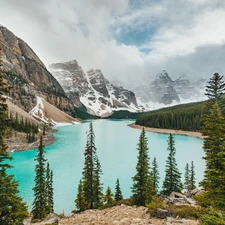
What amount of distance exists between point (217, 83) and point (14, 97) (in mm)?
156090

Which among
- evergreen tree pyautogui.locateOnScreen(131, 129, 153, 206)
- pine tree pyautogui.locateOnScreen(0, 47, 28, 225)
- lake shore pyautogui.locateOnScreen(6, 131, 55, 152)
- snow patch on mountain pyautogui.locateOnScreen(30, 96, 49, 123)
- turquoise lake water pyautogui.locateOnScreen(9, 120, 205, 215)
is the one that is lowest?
turquoise lake water pyautogui.locateOnScreen(9, 120, 205, 215)

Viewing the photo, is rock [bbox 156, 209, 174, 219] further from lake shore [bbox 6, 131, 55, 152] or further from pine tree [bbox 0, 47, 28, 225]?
lake shore [bbox 6, 131, 55, 152]

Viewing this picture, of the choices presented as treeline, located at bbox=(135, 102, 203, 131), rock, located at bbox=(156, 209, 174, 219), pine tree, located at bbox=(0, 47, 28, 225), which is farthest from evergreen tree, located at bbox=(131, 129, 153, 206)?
treeline, located at bbox=(135, 102, 203, 131)

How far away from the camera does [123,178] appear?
127 feet

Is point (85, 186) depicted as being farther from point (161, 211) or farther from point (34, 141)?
point (34, 141)

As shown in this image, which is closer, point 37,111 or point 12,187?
point 12,187

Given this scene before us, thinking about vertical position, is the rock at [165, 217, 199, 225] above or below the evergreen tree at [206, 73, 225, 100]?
below

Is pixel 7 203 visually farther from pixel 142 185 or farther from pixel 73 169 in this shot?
pixel 73 169

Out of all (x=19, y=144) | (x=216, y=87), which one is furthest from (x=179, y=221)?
(x=19, y=144)

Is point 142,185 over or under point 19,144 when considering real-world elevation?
over

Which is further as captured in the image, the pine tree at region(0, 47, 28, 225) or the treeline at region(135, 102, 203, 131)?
the treeline at region(135, 102, 203, 131)

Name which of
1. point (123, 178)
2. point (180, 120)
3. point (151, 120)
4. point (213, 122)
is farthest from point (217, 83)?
point (151, 120)

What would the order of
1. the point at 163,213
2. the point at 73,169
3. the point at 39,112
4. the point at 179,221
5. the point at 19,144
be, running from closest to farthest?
the point at 179,221 < the point at 163,213 < the point at 73,169 < the point at 19,144 < the point at 39,112

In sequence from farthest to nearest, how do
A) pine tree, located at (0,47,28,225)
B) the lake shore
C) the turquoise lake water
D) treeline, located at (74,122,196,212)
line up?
the lake shore, the turquoise lake water, treeline, located at (74,122,196,212), pine tree, located at (0,47,28,225)
